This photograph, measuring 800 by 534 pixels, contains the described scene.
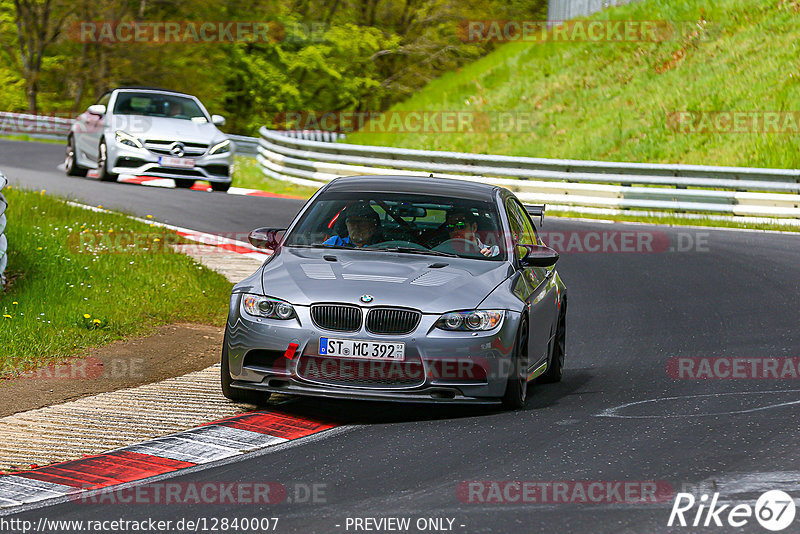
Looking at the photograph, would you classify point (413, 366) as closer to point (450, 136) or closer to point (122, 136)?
point (122, 136)

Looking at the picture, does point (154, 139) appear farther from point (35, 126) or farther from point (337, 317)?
point (35, 126)

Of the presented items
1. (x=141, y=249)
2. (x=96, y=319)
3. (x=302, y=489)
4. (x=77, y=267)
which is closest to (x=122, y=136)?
(x=141, y=249)

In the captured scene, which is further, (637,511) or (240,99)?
(240,99)

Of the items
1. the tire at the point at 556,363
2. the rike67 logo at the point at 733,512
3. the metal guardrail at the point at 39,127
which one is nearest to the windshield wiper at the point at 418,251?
the tire at the point at 556,363

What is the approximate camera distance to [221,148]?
74.7 ft

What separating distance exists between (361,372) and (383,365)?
0.14 meters

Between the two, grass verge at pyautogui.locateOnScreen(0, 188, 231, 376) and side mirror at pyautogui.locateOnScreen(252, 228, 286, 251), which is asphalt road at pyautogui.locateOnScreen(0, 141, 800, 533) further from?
grass verge at pyautogui.locateOnScreen(0, 188, 231, 376)

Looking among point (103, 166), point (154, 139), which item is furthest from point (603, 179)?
point (103, 166)

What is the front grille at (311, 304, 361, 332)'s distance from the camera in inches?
300

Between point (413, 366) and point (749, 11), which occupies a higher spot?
point (749, 11)

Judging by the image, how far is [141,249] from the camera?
14477 millimetres

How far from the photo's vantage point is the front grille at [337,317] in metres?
7.63

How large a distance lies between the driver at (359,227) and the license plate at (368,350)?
4.41 ft

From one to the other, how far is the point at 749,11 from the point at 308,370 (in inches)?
1127
